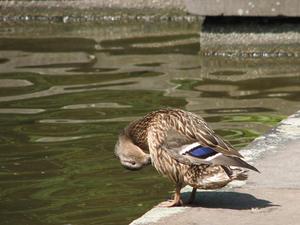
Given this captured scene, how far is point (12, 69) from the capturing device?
10.8m

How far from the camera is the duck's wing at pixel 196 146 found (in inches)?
213

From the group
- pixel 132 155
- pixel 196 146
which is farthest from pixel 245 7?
pixel 196 146

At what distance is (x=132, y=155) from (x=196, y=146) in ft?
1.35

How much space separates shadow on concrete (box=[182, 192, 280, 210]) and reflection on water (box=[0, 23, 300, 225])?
638mm

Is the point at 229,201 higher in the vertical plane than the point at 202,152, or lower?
lower

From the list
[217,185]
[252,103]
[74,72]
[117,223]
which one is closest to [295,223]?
[217,185]

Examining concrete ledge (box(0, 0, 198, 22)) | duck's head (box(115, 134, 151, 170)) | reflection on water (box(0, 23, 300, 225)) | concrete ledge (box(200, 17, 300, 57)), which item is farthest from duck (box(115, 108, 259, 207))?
concrete ledge (box(0, 0, 198, 22))

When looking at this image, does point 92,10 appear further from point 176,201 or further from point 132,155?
Result: point 176,201

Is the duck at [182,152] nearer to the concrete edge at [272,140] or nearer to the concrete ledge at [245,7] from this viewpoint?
the concrete edge at [272,140]

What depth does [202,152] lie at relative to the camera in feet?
17.9

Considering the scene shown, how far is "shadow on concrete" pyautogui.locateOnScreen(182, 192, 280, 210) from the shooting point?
562cm

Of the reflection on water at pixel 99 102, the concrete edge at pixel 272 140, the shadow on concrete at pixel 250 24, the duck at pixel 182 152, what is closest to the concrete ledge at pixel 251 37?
the shadow on concrete at pixel 250 24

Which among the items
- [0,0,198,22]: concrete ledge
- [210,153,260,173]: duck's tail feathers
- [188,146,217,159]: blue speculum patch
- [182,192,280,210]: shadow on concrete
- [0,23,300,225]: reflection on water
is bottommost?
[0,23,300,225]: reflection on water

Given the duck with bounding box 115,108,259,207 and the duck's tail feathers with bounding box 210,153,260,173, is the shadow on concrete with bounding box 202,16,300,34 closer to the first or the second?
the duck with bounding box 115,108,259,207
